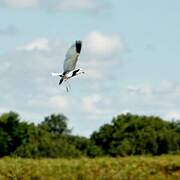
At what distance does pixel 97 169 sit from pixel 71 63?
2156 millimetres

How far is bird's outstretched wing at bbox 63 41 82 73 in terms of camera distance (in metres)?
20.4

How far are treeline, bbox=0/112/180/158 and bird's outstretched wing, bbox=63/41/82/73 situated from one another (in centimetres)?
5015

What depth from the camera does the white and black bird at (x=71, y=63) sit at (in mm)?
20175

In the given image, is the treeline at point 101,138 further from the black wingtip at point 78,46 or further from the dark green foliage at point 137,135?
the black wingtip at point 78,46

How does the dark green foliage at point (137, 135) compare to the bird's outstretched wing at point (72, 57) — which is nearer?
the bird's outstretched wing at point (72, 57)

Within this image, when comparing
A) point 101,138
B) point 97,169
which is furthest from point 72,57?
point 101,138

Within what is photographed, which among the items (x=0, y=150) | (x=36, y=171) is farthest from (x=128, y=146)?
(x=36, y=171)

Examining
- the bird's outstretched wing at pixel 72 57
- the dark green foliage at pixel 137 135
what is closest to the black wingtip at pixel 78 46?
the bird's outstretched wing at pixel 72 57

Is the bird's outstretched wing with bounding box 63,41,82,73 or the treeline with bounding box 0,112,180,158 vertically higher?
the treeline with bounding box 0,112,180,158

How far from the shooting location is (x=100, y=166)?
2153cm

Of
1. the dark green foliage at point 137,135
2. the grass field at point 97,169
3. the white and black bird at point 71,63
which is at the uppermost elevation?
the dark green foliage at point 137,135

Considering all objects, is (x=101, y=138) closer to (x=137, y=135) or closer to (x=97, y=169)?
(x=137, y=135)

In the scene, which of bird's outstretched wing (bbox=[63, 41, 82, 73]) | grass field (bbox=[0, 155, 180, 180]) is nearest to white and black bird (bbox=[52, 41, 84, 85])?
bird's outstretched wing (bbox=[63, 41, 82, 73])

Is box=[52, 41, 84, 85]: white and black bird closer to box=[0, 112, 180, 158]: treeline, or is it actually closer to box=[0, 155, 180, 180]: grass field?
box=[0, 155, 180, 180]: grass field
